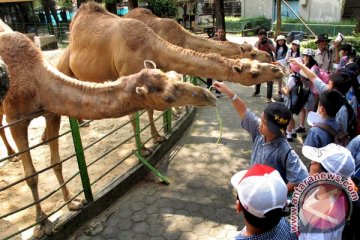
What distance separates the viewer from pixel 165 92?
Result: 309 centimetres

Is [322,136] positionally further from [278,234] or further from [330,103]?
[278,234]

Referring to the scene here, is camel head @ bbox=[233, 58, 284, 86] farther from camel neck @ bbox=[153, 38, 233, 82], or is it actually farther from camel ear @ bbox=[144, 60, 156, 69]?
camel ear @ bbox=[144, 60, 156, 69]

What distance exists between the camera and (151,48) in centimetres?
578

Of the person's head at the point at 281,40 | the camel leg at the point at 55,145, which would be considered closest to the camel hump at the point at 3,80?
the camel leg at the point at 55,145

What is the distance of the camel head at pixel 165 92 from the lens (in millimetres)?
3078

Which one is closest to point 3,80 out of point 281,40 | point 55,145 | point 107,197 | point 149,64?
point 149,64

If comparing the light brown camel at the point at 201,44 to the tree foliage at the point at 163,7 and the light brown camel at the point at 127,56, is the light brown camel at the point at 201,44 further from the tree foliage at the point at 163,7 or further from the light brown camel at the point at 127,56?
the tree foliage at the point at 163,7

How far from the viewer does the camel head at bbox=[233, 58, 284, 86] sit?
4.91m

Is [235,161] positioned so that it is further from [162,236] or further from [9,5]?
[9,5]

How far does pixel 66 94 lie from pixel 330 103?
2758 mm

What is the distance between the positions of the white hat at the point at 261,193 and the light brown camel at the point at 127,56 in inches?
127

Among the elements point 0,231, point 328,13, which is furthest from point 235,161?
point 328,13

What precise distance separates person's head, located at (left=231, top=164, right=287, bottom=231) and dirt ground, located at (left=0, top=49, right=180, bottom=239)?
11.1 feet

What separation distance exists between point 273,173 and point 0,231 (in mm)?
3904
